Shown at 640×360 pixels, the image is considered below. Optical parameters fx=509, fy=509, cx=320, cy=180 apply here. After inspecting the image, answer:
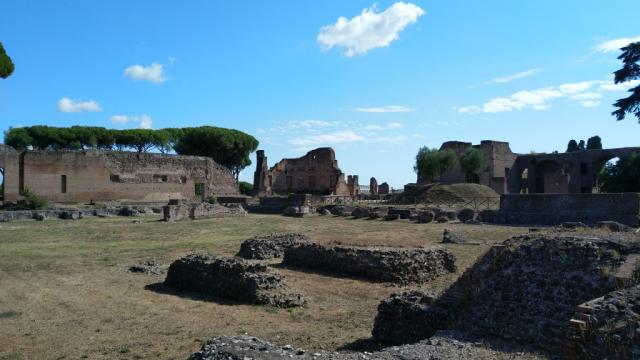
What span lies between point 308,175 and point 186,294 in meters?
45.7

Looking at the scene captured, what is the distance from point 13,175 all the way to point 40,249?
24.5 metres

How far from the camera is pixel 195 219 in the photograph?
28.2 m

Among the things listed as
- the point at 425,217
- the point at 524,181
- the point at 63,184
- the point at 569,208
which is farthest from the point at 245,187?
the point at 569,208

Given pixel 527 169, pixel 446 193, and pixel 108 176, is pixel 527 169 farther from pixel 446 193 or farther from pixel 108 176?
pixel 108 176

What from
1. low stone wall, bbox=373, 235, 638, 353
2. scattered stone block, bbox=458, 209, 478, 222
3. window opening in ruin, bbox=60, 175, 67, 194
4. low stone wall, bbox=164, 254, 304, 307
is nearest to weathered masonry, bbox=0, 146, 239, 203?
window opening in ruin, bbox=60, 175, 67, 194

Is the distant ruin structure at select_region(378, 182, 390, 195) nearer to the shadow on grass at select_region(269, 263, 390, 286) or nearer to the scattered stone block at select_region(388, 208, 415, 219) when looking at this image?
the scattered stone block at select_region(388, 208, 415, 219)

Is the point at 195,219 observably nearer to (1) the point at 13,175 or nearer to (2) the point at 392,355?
(1) the point at 13,175

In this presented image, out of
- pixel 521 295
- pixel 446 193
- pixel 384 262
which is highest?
pixel 446 193

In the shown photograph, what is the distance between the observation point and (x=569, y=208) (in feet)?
78.0

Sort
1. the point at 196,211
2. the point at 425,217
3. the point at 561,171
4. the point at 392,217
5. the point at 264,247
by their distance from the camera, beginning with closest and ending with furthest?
the point at 264,247 → the point at 425,217 → the point at 392,217 → the point at 196,211 → the point at 561,171

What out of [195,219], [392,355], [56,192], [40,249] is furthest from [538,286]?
[56,192]

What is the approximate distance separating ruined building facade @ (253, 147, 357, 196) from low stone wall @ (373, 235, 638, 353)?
45375mm

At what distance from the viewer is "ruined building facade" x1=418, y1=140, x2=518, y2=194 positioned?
5191cm

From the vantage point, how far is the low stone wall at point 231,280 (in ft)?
29.0
